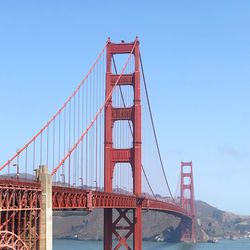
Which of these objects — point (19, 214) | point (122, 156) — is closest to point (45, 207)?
point (19, 214)

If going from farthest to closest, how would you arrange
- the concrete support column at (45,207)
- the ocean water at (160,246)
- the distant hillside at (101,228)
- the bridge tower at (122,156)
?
the distant hillside at (101,228) → the ocean water at (160,246) → the bridge tower at (122,156) → the concrete support column at (45,207)

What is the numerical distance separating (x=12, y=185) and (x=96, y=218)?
166 meters

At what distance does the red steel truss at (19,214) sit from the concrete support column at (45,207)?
0.82 feet

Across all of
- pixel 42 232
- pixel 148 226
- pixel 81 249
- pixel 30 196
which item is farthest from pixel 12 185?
pixel 148 226

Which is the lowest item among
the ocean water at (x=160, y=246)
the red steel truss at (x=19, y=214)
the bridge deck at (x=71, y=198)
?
the ocean water at (x=160, y=246)

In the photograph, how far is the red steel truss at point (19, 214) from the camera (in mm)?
27156

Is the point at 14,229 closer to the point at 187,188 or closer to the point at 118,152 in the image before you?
the point at 118,152

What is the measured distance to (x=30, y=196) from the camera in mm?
30094

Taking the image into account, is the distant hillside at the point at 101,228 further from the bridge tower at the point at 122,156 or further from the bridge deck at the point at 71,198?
the bridge deck at the point at 71,198

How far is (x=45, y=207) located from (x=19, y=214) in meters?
2.90

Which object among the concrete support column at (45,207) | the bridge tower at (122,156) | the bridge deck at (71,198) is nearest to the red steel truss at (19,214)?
the bridge deck at (71,198)

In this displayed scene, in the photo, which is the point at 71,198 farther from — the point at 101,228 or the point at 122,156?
the point at 101,228

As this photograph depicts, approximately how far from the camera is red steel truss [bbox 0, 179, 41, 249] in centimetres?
2716

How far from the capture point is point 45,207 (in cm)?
3145
